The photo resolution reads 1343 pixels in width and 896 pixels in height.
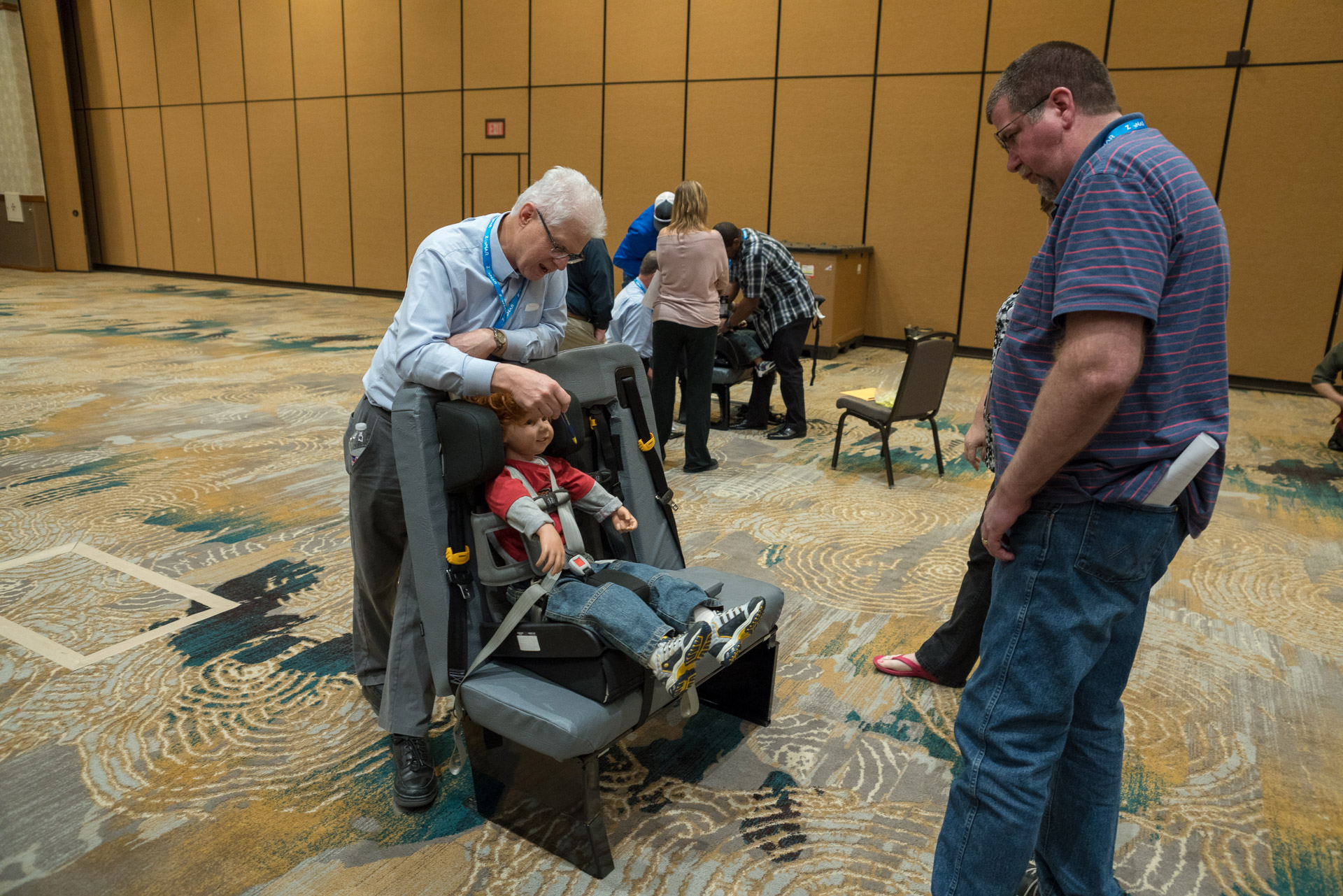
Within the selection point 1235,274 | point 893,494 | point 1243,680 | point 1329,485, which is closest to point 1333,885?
point 1243,680

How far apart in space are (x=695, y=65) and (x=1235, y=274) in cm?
594

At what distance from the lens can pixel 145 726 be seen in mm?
2348

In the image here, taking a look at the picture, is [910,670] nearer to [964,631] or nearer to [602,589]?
[964,631]

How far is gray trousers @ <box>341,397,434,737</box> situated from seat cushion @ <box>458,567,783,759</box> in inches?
9.2

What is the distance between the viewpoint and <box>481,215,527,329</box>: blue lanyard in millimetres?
→ 1999

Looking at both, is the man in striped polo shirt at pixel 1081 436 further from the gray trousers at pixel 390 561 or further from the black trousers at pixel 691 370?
the black trousers at pixel 691 370

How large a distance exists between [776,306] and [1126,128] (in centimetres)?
427

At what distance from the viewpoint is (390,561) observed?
2178mm

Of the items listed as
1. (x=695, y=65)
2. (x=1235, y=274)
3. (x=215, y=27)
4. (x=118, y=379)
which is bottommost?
(x=118, y=379)

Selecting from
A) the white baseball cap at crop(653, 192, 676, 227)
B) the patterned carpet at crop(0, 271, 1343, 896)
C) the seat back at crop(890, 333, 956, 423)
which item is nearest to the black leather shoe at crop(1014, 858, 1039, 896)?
the patterned carpet at crop(0, 271, 1343, 896)

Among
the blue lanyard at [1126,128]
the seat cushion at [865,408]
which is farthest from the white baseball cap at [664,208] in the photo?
the blue lanyard at [1126,128]

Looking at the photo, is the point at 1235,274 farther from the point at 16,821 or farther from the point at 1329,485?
the point at 16,821

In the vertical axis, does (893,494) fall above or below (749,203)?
below

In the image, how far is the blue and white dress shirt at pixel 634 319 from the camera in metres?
5.02
